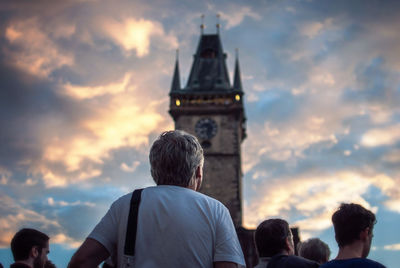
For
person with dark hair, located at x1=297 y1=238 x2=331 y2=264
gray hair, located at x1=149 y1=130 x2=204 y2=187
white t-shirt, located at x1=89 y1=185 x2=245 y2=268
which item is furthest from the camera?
person with dark hair, located at x1=297 y1=238 x2=331 y2=264

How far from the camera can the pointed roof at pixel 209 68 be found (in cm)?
4400

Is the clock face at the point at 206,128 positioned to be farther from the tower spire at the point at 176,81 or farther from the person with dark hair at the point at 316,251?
the person with dark hair at the point at 316,251

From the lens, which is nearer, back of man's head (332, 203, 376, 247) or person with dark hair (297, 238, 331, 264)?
back of man's head (332, 203, 376, 247)

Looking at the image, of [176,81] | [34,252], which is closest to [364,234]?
[34,252]

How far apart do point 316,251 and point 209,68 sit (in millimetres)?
41489

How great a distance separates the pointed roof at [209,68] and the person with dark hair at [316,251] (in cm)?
3791

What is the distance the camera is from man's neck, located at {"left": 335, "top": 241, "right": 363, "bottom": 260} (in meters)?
3.91

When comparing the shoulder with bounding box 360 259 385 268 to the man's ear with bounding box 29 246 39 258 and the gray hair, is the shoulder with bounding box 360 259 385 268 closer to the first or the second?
the gray hair

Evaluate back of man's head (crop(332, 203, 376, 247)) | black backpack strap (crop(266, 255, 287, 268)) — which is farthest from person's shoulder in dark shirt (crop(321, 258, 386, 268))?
black backpack strap (crop(266, 255, 287, 268))

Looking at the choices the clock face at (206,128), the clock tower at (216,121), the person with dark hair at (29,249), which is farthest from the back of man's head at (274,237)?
the clock face at (206,128)

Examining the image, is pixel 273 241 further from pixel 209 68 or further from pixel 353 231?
pixel 209 68

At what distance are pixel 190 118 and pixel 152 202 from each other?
38.0 m

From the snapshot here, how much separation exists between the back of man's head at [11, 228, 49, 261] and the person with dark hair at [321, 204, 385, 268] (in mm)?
2761

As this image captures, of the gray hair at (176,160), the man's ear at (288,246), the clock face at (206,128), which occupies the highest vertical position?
the clock face at (206,128)
